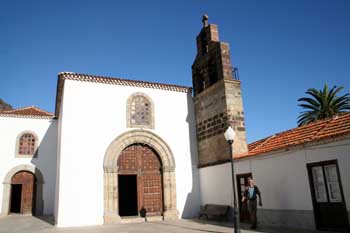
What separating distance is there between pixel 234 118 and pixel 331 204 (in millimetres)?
4925

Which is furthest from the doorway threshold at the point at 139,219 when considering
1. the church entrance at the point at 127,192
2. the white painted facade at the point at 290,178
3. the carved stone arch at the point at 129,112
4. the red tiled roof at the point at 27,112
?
the red tiled roof at the point at 27,112

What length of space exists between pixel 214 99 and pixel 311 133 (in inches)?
173

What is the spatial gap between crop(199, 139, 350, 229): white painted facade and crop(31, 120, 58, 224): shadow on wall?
11.6 metres

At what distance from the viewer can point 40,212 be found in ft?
55.2

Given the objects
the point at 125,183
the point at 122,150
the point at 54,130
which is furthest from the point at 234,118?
the point at 54,130

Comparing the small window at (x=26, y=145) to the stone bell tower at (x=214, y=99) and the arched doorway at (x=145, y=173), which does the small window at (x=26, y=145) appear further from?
the stone bell tower at (x=214, y=99)

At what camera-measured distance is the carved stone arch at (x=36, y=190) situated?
54.1ft

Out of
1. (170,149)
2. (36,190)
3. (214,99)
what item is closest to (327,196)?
(214,99)

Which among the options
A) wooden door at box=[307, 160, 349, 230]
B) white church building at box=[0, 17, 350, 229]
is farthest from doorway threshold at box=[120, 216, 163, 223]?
wooden door at box=[307, 160, 349, 230]

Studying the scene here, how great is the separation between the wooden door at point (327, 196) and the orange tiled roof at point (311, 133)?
776 millimetres

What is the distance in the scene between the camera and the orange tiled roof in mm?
7850

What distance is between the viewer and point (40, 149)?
17.6 m

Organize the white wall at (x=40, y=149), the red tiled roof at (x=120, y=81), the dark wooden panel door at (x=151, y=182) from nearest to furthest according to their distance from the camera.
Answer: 1. the red tiled roof at (x=120, y=81)
2. the dark wooden panel door at (x=151, y=182)
3. the white wall at (x=40, y=149)

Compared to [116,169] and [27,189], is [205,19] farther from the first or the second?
[27,189]
